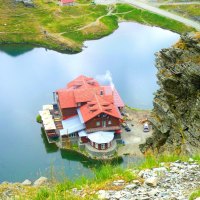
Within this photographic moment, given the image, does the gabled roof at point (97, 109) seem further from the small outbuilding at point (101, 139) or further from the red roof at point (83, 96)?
A: the small outbuilding at point (101, 139)

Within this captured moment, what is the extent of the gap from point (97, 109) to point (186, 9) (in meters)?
71.3

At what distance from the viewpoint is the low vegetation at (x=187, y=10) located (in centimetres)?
12044

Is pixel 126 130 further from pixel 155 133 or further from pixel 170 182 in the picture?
pixel 170 182

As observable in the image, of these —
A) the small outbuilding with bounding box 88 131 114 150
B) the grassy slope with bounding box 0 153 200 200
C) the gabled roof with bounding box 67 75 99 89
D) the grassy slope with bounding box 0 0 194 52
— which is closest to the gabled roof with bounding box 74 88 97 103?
the gabled roof with bounding box 67 75 99 89

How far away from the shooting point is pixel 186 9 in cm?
12475

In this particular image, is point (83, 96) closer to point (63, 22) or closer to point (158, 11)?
point (63, 22)

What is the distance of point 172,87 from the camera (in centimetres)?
2650

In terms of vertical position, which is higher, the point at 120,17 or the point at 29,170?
the point at 120,17

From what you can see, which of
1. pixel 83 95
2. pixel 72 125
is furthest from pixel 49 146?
pixel 83 95

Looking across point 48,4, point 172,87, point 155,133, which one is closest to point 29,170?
point 155,133

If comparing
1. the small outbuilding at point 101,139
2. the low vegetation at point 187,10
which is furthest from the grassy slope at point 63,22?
the small outbuilding at point 101,139

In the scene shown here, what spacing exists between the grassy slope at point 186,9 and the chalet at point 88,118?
197ft

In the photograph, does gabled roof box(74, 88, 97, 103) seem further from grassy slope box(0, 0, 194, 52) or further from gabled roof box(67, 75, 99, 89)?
grassy slope box(0, 0, 194, 52)

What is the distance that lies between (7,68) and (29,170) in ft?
146
